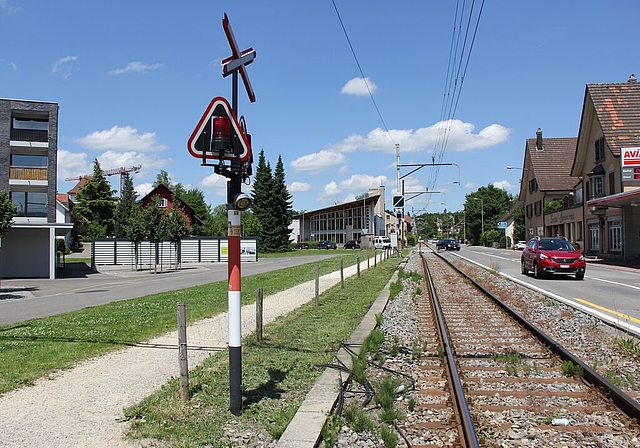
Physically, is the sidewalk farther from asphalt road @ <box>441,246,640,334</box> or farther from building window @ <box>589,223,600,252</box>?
building window @ <box>589,223,600,252</box>

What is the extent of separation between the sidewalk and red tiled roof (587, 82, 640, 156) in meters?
39.7

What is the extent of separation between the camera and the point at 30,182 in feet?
116

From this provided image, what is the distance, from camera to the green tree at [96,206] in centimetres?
8073

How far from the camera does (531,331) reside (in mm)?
9992

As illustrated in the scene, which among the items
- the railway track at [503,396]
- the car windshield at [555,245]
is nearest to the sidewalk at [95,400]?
the railway track at [503,396]

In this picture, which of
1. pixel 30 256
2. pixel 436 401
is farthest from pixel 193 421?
pixel 30 256

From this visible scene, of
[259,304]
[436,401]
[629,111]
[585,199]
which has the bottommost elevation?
[436,401]

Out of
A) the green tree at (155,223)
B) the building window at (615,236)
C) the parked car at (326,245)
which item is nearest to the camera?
the green tree at (155,223)

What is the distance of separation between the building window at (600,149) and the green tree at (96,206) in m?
62.5

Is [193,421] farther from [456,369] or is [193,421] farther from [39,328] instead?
[39,328]

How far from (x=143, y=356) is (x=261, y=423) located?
354 cm

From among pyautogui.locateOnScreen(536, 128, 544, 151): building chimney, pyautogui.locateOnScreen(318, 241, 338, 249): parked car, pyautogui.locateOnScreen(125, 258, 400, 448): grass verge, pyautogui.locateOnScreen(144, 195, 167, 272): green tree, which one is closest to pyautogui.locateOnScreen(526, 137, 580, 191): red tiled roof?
pyautogui.locateOnScreen(536, 128, 544, 151): building chimney

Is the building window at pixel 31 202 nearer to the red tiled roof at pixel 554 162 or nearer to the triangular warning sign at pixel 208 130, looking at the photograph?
the triangular warning sign at pixel 208 130

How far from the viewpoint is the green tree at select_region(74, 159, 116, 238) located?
80731 millimetres
